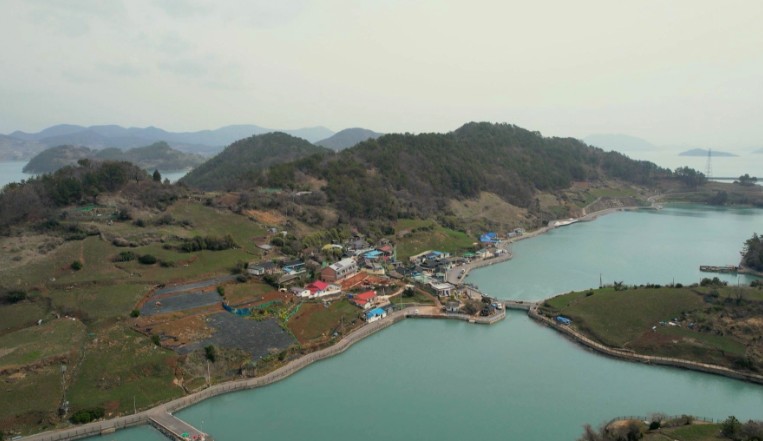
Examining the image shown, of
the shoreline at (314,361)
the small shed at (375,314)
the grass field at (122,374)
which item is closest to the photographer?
the shoreline at (314,361)

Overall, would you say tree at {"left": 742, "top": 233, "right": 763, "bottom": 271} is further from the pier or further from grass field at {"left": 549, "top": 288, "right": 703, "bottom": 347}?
grass field at {"left": 549, "top": 288, "right": 703, "bottom": 347}

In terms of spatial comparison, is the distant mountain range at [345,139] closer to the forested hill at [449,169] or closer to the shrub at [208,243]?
the forested hill at [449,169]

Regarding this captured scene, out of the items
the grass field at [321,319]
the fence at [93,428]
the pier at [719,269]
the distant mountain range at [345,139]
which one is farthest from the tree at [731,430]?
the distant mountain range at [345,139]

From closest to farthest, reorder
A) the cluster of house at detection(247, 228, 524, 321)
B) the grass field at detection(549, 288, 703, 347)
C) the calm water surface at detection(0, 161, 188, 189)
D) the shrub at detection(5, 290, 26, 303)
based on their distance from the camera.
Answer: the shrub at detection(5, 290, 26, 303)
the grass field at detection(549, 288, 703, 347)
the cluster of house at detection(247, 228, 524, 321)
the calm water surface at detection(0, 161, 188, 189)

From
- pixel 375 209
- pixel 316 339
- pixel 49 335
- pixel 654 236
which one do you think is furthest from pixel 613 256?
pixel 49 335

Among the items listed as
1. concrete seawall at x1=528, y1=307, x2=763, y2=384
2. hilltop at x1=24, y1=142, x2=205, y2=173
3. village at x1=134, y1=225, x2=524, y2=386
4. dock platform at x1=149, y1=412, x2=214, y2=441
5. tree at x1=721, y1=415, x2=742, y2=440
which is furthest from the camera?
hilltop at x1=24, y1=142, x2=205, y2=173

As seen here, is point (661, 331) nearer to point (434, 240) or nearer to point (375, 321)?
point (375, 321)

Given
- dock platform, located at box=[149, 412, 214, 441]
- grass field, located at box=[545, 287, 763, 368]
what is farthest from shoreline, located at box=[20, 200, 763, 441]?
grass field, located at box=[545, 287, 763, 368]

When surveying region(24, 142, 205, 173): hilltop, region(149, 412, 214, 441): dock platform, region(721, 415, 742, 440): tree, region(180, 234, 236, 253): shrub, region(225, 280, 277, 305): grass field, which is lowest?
region(149, 412, 214, 441): dock platform
